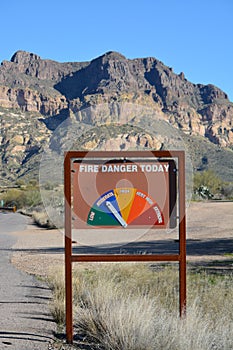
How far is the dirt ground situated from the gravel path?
1249 millimetres

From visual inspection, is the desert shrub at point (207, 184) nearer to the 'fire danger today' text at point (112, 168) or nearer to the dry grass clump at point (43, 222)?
the dry grass clump at point (43, 222)

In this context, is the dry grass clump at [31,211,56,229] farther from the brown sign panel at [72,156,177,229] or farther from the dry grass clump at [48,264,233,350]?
the brown sign panel at [72,156,177,229]

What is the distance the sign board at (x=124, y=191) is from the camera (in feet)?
28.1

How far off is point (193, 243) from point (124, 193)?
21.3 meters

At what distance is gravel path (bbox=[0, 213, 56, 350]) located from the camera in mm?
8523

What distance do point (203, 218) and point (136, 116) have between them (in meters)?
37.0

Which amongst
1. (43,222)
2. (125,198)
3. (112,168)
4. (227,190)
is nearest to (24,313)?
(125,198)

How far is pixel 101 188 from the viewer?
28.3 ft

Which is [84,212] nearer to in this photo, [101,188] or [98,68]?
[101,188]

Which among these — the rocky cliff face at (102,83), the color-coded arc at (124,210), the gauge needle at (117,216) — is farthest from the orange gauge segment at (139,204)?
the rocky cliff face at (102,83)

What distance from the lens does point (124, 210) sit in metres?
8.60

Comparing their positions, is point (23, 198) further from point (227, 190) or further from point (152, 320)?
point (152, 320)

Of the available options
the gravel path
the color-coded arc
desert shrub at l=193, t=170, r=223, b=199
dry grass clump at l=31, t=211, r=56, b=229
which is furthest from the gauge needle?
desert shrub at l=193, t=170, r=223, b=199

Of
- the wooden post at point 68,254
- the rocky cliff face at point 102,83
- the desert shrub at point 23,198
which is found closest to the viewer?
the wooden post at point 68,254
